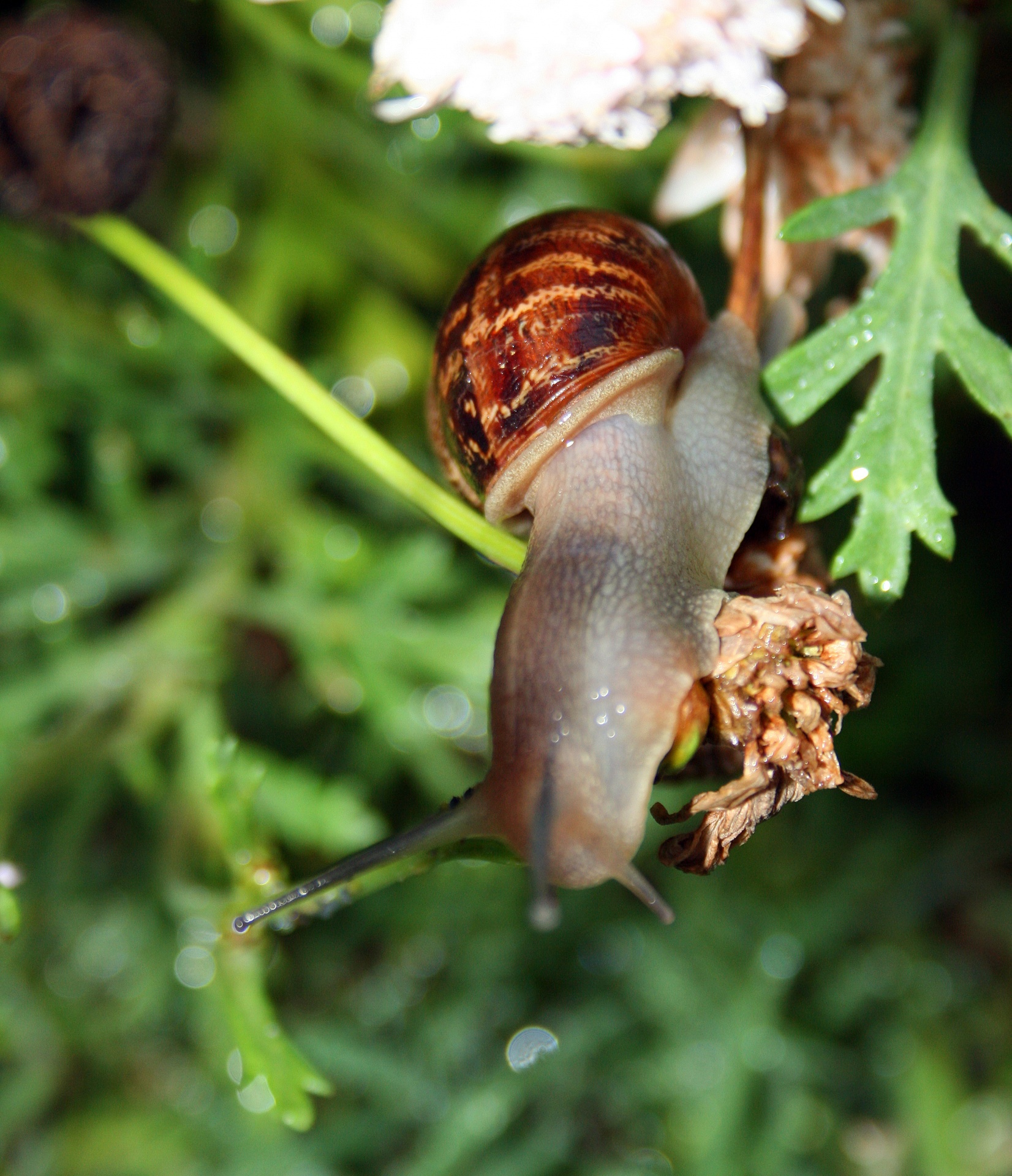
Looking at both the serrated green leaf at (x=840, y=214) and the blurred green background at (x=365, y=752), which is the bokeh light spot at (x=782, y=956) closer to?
the blurred green background at (x=365, y=752)

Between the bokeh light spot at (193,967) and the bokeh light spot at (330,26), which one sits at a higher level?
the bokeh light spot at (330,26)

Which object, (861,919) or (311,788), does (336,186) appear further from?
(861,919)

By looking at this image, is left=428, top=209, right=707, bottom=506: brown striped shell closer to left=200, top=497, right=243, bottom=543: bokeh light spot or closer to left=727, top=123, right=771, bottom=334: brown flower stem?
left=727, top=123, right=771, bottom=334: brown flower stem

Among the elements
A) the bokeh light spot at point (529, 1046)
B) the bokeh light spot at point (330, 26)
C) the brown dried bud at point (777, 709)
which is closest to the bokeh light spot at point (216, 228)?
the bokeh light spot at point (330, 26)

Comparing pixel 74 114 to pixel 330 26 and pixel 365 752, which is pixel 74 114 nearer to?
pixel 330 26

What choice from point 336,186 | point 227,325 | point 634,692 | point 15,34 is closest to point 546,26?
point 227,325

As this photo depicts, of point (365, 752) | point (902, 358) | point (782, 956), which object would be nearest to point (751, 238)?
point (902, 358)
